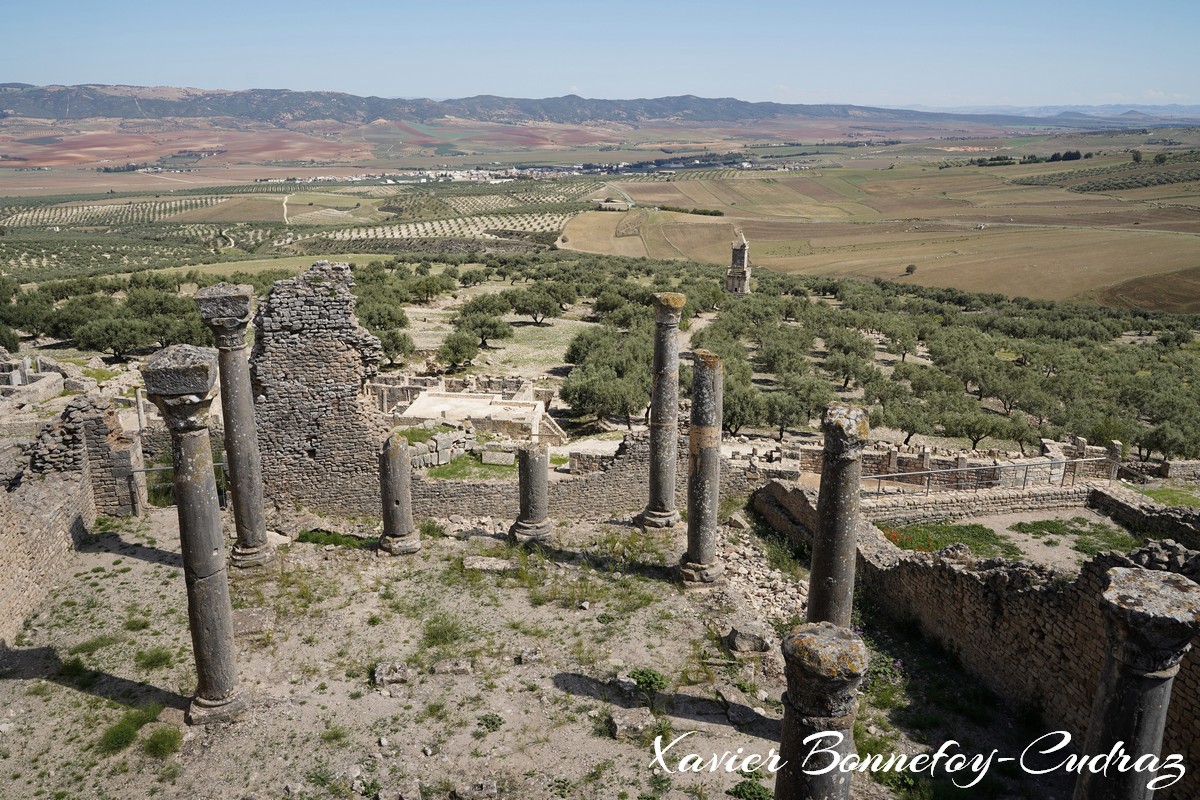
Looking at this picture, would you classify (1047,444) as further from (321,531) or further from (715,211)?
(715,211)

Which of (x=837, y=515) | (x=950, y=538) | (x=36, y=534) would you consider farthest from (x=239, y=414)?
(x=950, y=538)

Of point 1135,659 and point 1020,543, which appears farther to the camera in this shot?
point 1020,543

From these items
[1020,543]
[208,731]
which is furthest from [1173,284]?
[208,731]

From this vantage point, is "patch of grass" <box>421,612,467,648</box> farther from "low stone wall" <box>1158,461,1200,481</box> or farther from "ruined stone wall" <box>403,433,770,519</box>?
"low stone wall" <box>1158,461,1200,481</box>

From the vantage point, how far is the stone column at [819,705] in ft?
22.2

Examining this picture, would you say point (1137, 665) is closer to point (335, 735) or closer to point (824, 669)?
point (824, 669)

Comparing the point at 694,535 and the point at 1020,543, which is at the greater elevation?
the point at 694,535

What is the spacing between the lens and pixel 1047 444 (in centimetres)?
2225

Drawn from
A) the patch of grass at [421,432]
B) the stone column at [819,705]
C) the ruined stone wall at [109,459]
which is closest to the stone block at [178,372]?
the stone column at [819,705]

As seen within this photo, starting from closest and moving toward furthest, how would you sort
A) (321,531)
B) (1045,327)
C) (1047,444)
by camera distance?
(321,531), (1047,444), (1045,327)

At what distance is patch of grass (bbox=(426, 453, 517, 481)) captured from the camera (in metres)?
20.6

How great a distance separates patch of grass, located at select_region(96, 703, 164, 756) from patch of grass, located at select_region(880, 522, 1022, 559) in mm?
12920

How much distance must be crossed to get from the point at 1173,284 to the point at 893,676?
6759cm

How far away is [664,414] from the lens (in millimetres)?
15086
